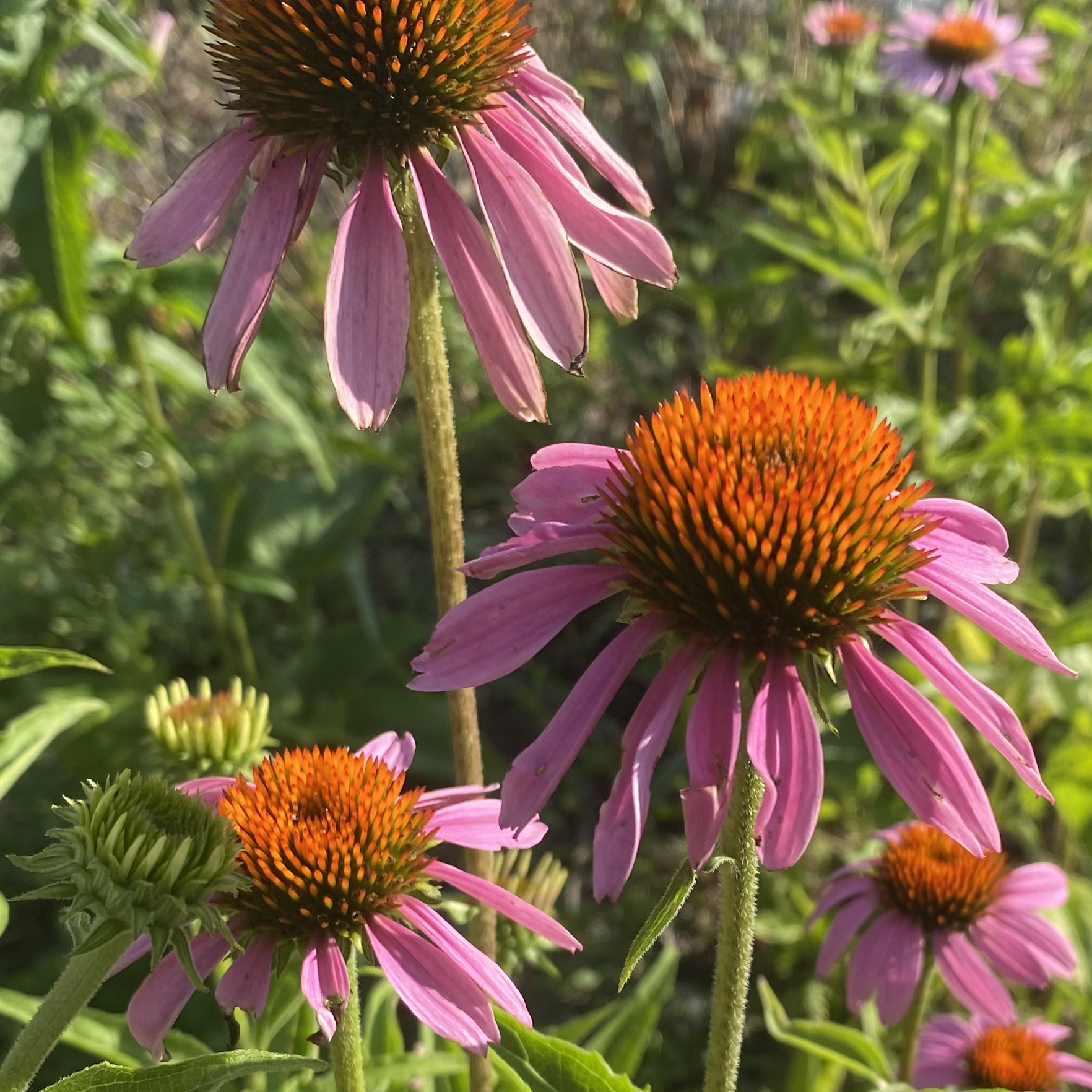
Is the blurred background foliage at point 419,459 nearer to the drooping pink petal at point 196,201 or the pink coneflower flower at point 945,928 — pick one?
the pink coneflower flower at point 945,928

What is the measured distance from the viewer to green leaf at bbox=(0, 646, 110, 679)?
81 cm

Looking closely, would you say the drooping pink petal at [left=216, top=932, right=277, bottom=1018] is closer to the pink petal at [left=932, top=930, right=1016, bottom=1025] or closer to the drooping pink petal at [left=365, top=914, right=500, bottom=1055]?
the drooping pink petal at [left=365, top=914, right=500, bottom=1055]

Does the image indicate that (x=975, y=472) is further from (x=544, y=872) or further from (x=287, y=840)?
(x=287, y=840)

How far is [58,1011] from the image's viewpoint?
686 mm

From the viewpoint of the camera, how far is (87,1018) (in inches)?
44.1

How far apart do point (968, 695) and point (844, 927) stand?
2.26 feet

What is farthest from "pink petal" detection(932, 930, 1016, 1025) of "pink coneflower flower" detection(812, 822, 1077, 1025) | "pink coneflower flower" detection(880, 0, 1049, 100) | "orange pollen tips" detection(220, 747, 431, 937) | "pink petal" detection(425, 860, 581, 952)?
"pink coneflower flower" detection(880, 0, 1049, 100)

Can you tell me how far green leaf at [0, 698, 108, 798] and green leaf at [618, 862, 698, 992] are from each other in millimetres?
562

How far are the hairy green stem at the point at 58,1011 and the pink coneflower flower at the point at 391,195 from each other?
401 mm

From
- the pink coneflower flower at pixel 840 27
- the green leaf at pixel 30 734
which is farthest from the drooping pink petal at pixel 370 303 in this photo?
the pink coneflower flower at pixel 840 27

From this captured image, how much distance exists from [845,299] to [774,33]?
1.09 metres

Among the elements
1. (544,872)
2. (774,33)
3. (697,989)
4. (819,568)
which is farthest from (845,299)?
(819,568)

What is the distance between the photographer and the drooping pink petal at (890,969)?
1.28 m

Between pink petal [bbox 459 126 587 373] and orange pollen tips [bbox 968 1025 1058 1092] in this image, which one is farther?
orange pollen tips [bbox 968 1025 1058 1092]
